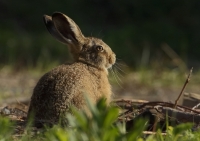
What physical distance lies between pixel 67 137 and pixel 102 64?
2583 mm

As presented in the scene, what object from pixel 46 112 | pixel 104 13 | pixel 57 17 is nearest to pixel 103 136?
pixel 46 112

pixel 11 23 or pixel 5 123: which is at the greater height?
pixel 11 23

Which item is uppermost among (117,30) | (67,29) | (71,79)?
(117,30)

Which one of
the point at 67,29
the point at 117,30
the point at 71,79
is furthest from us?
the point at 117,30

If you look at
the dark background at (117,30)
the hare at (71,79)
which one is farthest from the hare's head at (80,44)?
the dark background at (117,30)

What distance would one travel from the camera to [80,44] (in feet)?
21.0

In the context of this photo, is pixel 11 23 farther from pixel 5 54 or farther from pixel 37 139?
pixel 37 139

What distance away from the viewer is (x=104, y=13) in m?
15.5

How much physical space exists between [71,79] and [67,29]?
1.05 m

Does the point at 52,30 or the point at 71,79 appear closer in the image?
the point at 71,79

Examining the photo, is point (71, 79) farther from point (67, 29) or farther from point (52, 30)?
point (52, 30)

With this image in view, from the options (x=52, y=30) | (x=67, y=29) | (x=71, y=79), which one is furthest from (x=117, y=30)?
(x=71, y=79)

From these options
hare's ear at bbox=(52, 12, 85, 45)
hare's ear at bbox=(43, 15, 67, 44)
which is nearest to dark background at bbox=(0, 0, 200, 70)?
hare's ear at bbox=(43, 15, 67, 44)

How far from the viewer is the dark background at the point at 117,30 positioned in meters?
11.7
